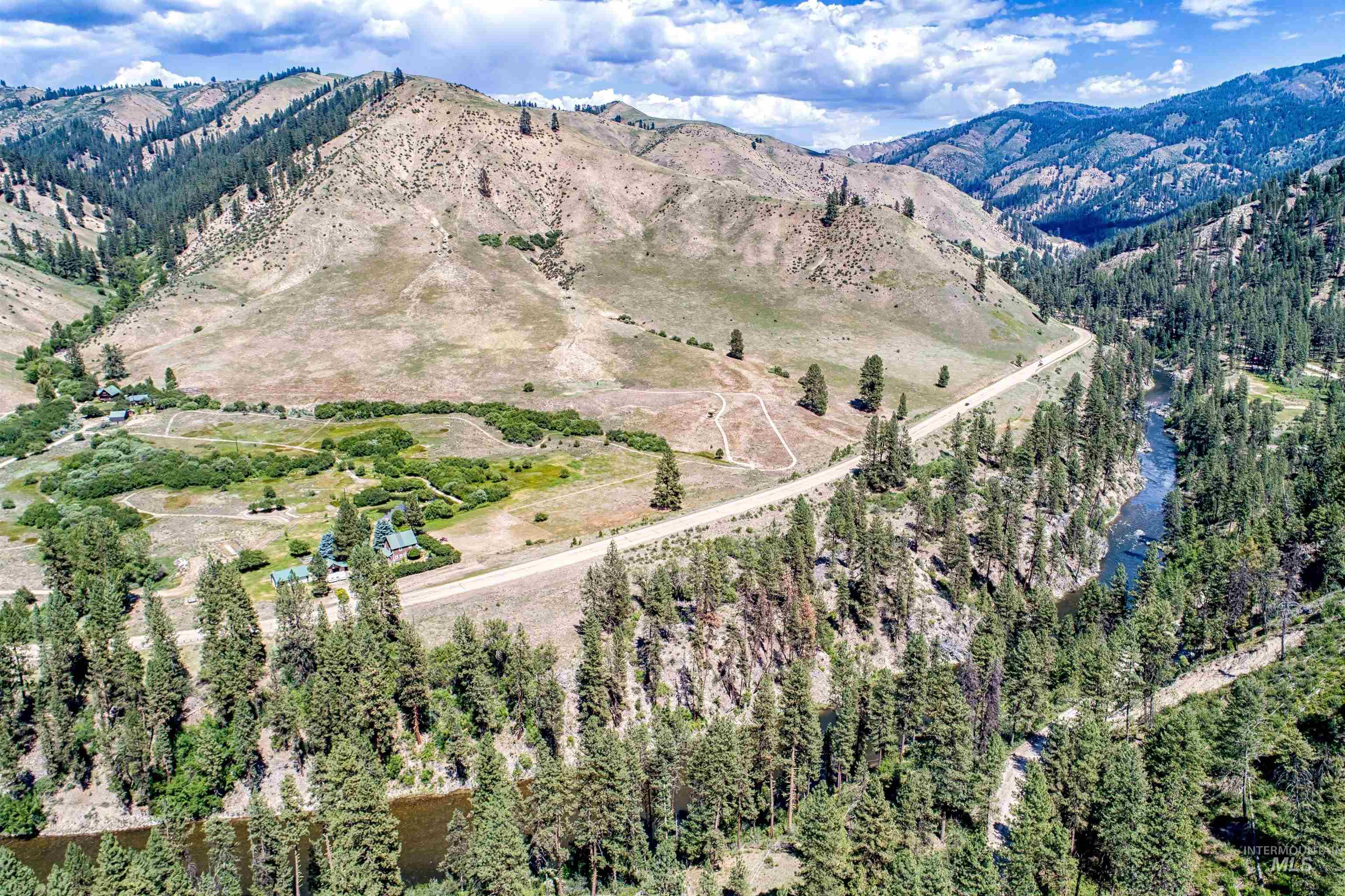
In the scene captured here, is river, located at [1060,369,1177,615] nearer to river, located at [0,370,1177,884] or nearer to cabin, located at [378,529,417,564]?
river, located at [0,370,1177,884]

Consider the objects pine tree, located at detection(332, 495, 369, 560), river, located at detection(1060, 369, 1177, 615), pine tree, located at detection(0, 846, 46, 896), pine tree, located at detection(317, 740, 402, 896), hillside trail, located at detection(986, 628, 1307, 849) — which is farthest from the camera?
river, located at detection(1060, 369, 1177, 615)

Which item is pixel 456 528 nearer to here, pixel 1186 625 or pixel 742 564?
pixel 742 564

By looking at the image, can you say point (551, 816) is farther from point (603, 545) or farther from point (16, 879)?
point (603, 545)

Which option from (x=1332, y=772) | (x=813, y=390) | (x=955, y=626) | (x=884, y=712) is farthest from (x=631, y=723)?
(x=813, y=390)

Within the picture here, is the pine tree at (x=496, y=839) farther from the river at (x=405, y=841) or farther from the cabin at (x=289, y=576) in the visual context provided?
the cabin at (x=289, y=576)

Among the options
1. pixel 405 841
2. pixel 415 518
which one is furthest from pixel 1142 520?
pixel 405 841

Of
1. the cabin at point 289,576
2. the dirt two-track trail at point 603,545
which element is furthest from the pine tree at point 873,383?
the cabin at point 289,576

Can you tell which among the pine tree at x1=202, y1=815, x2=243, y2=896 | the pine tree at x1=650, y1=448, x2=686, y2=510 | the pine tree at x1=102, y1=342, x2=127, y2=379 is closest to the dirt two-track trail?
the pine tree at x1=650, y1=448, x2=686, y2=510
